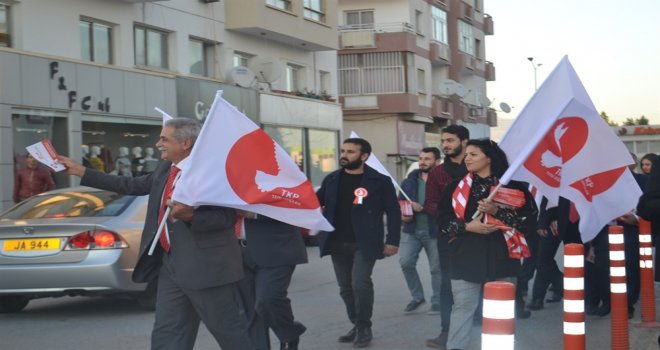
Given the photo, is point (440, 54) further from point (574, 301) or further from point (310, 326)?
point (574, 301)

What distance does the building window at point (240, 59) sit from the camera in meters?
29.0

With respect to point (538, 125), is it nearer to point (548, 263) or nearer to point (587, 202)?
point (587, 202)

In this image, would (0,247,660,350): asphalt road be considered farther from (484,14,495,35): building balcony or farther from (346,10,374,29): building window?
(484,14,495,35): building balcony


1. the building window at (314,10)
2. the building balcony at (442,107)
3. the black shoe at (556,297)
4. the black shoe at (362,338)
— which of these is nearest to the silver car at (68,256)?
the black shoe at (362,338)

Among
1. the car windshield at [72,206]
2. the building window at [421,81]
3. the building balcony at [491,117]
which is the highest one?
the building window at [421,81]

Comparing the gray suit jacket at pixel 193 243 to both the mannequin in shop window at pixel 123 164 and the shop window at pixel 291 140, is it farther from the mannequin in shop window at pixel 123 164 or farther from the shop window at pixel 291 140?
the shop window at pixel 291 140

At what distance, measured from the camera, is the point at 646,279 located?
31.6ft

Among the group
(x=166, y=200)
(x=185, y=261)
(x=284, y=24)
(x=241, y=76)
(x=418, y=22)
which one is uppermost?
(x=418, y=22)

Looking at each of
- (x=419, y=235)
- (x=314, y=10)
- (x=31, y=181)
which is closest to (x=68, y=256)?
(x=419, y=235)

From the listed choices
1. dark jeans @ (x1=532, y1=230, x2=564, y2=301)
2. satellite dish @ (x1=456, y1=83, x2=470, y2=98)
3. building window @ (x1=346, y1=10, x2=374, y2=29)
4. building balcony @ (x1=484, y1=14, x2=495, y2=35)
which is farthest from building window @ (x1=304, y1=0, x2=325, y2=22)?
building balcony @ (x1=484, y1=14, x2=495, y2=35)

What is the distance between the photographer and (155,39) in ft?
82.5

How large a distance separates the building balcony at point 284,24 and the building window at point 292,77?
0.70 metres

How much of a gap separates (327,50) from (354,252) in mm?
25511

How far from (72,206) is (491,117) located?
151 ft
